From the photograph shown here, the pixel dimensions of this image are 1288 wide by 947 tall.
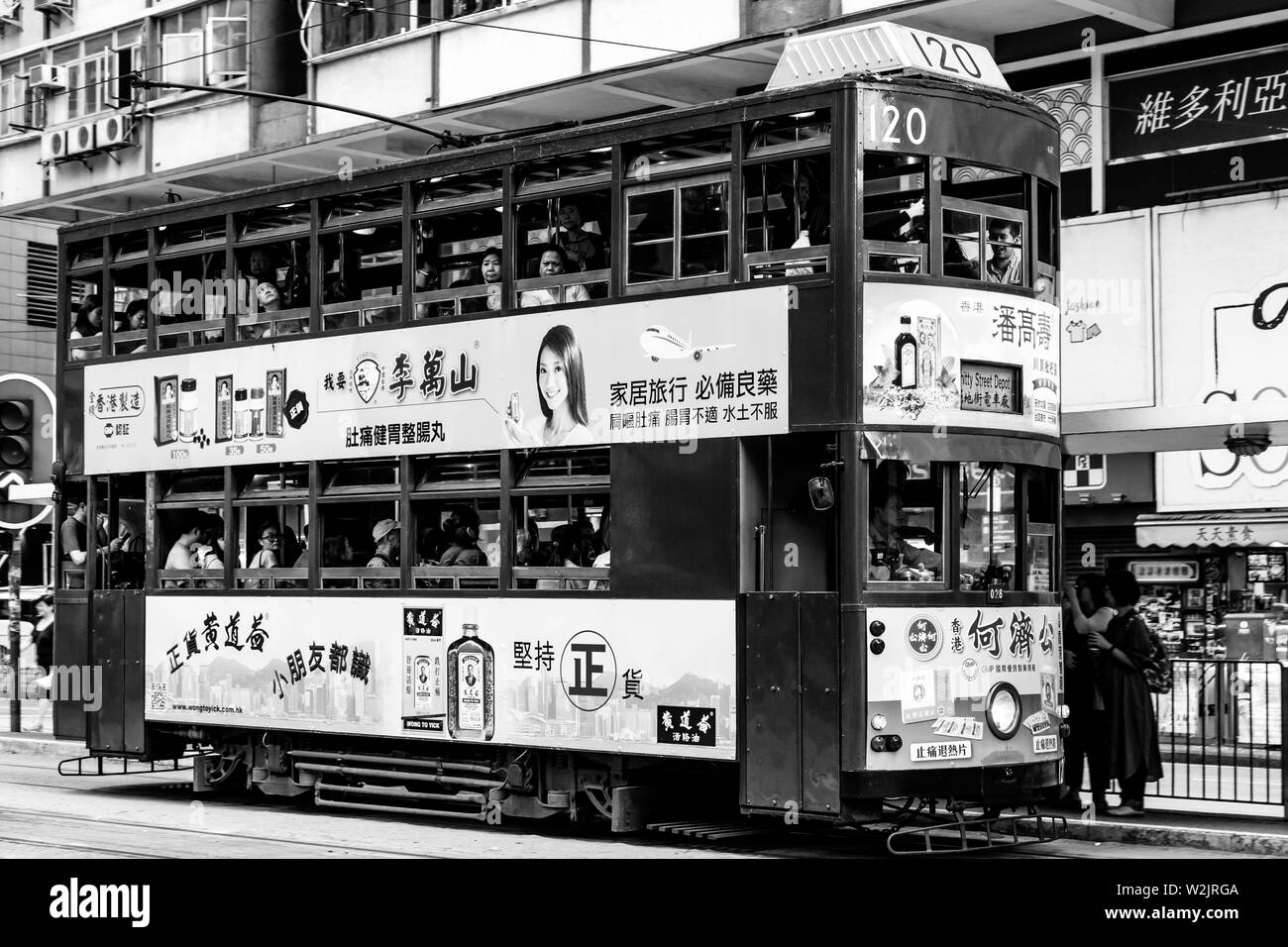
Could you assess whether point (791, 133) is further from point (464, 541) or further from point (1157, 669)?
point (1157, 669)

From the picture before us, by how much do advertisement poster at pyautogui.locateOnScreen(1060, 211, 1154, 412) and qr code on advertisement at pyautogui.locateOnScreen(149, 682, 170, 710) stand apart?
9199mm

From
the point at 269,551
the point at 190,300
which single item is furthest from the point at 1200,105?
the point at 269,551

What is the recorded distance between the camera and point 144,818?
14.7 metres

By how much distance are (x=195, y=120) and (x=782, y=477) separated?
699 inches

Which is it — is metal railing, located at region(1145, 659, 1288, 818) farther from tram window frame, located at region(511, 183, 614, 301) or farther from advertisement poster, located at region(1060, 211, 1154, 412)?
tram window frame, located at region(511, 183, 614, 301)

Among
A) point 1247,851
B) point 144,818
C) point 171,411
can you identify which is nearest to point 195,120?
point 171,411

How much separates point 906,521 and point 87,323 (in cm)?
876

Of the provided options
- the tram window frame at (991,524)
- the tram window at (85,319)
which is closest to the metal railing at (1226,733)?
the tram window frame at (991,524)

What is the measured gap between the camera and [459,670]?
13578mm

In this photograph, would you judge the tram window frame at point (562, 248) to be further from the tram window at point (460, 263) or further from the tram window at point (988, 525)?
the tram window at point (988, 525)

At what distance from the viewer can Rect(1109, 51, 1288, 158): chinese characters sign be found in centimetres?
1750

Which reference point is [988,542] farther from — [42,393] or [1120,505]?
[42,393]

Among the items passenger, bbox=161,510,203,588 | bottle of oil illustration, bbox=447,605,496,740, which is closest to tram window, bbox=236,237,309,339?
passenger, bbox=161,510,203,588

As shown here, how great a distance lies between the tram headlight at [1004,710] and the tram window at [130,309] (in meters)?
8.52
